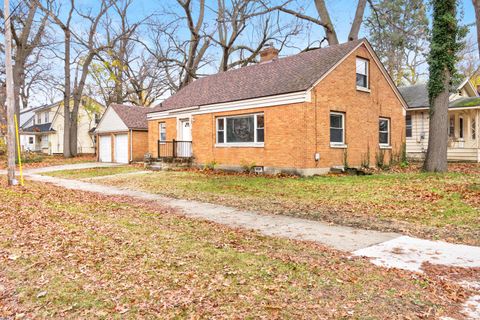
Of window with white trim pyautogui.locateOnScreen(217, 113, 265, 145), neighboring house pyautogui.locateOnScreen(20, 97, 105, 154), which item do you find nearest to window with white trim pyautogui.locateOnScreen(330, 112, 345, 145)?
window with white trim pyautogui.locateOnScreen(217, 113, 265, 145)

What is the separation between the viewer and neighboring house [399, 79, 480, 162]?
21.5m

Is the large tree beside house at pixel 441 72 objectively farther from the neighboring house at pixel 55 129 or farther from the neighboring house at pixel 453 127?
the neighboring house at pixel 55 129

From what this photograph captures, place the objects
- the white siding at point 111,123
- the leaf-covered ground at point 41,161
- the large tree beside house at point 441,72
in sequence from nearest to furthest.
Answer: the large tree beside house at point 441,72 → the leaf-covered ground at point 41,161 → the white siding at point 111,123

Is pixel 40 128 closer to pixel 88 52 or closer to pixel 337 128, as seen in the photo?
pixel 88 52

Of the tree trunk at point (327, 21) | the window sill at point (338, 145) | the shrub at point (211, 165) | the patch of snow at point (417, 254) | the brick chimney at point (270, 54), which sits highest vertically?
the tree trunk at point (327, 21)

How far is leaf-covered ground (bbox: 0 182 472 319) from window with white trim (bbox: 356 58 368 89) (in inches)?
534

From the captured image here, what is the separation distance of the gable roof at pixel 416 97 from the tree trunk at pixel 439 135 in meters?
7.52

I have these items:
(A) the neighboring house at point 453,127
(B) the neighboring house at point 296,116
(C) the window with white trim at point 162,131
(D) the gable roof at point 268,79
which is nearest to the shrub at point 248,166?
(B) the neighboring house at point 296,116

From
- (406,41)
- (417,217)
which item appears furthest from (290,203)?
(406,41)

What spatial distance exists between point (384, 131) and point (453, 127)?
25.8 ft

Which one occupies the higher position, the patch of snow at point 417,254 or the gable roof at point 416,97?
the gable roof at point 416,97

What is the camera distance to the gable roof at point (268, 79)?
15805 millimetres

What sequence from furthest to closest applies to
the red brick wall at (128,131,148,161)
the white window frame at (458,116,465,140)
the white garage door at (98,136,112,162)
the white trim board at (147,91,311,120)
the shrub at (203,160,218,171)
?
the white garage door at (98,136,112,162) → the red brick wall at (128,131,148,161) → the white window frame at (458,116,465,140) → the shrub at (203,160,218,171) → the white trim board at (147,91,311,120)

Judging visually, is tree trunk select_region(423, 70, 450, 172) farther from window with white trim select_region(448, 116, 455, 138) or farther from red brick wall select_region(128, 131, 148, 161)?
red brick wall select_region(128, 131, 148, 161)
